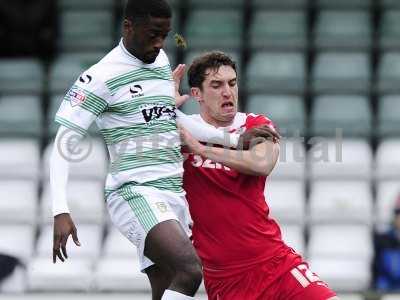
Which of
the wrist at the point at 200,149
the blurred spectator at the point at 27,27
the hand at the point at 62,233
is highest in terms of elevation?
the blurred spectator at the point at 27,27

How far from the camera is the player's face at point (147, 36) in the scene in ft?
17.4

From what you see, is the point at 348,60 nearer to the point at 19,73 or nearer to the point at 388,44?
the point at 388,44

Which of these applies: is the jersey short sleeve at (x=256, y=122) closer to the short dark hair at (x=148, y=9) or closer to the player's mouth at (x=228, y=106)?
the player's mouth at (x=228, y=106)

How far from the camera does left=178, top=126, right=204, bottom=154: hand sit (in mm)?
5473

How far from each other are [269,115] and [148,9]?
446cm

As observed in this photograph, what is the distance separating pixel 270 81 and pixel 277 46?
362 millimetres

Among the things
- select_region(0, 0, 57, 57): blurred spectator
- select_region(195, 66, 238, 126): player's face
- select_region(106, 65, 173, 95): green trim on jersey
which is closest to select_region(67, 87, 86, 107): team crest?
select_region(106, 65, 173, 95): green trim on jersey

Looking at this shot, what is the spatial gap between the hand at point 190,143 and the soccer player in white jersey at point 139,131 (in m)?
0.05

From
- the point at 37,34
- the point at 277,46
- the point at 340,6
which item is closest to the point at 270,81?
the point at 277,46

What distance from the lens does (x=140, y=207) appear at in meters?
5.27

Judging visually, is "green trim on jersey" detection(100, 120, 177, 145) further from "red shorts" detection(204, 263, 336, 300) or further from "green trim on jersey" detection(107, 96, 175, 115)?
"red shorts" detection(204, 263, 336, 300)

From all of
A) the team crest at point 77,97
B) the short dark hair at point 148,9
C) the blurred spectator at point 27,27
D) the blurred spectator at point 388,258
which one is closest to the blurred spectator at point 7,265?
the blurred spectator at point 27,27

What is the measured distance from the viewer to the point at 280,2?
1038 centimetres

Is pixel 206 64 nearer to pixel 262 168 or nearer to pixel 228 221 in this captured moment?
pixel 262 168
